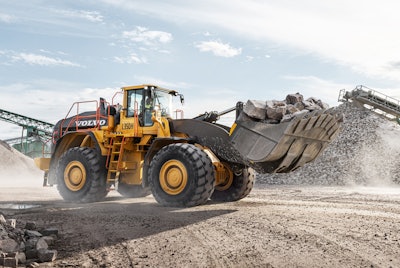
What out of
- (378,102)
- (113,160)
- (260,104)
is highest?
(378,102)

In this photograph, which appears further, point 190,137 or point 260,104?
point 190,137

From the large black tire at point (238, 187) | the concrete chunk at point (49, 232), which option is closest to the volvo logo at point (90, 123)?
the large black tire at point (238, 187)

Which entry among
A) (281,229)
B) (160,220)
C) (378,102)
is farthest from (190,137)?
(378,102)

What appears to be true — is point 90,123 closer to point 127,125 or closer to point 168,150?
point 127,125

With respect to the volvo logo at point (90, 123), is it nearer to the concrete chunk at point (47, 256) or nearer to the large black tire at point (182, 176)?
the large black tire at point (182, 176)

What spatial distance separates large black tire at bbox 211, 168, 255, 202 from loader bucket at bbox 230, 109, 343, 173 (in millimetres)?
1680

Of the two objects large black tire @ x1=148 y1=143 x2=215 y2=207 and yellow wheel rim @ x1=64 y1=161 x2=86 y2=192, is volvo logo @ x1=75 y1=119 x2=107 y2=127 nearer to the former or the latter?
yellow wheel rim @ x1=64 y1=161 x2=86 y2=192

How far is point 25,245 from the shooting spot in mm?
6055

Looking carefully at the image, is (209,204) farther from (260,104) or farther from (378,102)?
(378,102)

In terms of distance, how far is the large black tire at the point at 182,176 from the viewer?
29.8 ft

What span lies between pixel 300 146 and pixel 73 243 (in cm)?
503

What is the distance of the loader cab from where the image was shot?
36.3 feet

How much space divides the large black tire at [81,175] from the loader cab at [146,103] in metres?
1.53

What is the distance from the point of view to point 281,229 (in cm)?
706
